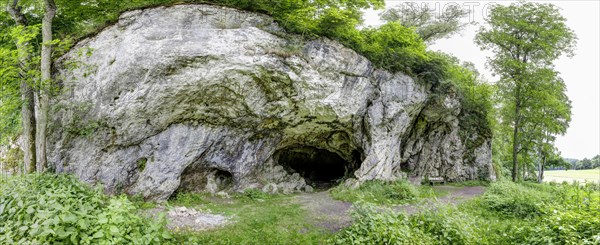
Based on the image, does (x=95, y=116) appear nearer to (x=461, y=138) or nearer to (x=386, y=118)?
(x=386, y=118)

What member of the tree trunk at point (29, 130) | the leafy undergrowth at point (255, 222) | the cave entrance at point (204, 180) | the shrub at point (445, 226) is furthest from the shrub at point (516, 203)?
the tree trunk at point (29, 130)

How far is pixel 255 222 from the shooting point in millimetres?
8820

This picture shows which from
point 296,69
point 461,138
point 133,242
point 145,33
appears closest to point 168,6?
point 145,33

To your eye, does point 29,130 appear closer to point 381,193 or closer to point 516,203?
point 381,193

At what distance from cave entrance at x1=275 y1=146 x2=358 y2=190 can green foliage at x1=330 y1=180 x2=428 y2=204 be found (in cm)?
433

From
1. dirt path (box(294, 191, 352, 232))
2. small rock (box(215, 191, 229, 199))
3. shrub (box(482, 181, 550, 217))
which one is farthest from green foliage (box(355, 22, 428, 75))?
small rock (box(215, 191, 229, 199))

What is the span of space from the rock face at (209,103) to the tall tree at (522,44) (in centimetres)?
873

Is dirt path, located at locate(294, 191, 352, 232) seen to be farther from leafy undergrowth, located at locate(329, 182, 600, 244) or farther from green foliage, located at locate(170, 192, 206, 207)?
green foliage, located at locate(170, 192, 206, 207)

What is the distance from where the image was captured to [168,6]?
11.3 m

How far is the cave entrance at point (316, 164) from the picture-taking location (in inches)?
726

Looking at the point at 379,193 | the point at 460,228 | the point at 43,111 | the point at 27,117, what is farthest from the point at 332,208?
the point at 27,117

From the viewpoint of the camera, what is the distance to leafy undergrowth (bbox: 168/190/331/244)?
7379 mm

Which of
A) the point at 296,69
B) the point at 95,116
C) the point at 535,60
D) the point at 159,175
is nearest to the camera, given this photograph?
the point at 95,116

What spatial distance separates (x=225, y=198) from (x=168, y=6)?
8.43 m
